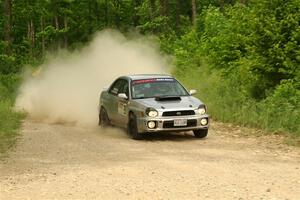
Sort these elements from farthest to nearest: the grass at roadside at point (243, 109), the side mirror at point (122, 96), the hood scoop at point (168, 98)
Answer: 1. the side mirror at point (122, 96)
2. the grass at roadside at point (243, 109)
3. the hood scoop at point (168, 98)

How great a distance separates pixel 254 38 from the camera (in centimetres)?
1853

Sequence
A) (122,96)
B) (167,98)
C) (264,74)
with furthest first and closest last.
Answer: (264,74)
(122,96)
(167,98)

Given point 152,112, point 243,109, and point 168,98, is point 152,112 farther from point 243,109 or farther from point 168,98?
point 243,109

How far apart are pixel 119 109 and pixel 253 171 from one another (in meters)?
6.53

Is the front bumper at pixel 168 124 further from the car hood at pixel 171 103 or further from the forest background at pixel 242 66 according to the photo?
the forest background at pixel 242 66

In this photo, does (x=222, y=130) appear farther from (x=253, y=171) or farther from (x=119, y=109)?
(x=253, y=171)

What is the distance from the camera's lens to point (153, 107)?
14.4 meters

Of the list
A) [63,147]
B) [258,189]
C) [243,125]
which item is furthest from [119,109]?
[258,189]

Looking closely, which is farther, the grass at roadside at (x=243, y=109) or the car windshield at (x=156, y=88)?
the car windshield at (x=156, y=88)

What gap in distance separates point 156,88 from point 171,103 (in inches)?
44.5

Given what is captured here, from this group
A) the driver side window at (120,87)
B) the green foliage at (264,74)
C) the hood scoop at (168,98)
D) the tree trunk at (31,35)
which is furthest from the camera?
the tree trunk at (31,35)

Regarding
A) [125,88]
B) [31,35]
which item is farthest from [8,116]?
[31,35]

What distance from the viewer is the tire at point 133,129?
48.1 feet

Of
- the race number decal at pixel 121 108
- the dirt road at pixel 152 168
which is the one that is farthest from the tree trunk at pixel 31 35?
the dirt road at pixel 152 168
